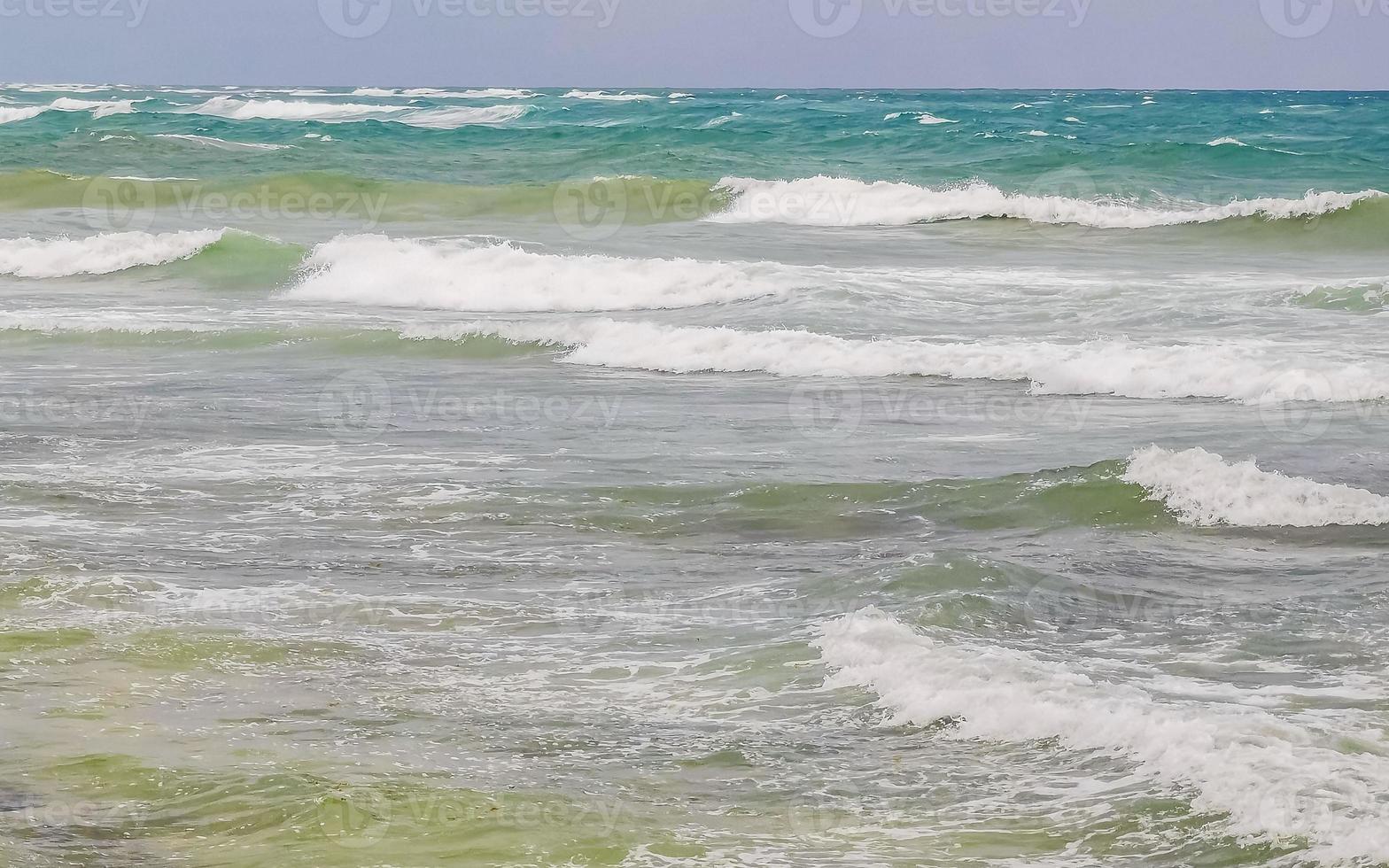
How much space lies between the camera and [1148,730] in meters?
4.86

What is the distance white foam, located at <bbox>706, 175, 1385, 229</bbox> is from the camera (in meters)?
24.5

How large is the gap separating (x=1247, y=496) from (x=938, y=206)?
2022 centimetres

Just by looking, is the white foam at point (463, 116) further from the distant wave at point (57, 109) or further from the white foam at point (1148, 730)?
the white foam at point (1148, 730)

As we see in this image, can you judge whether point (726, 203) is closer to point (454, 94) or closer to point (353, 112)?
point (353, 112)

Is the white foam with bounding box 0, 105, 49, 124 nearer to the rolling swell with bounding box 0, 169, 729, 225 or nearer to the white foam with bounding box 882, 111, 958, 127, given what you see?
the rolling swell with bounding box 0, 169, 729, 225

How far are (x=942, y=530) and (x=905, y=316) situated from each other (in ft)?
27.3

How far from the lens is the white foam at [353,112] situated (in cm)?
5481

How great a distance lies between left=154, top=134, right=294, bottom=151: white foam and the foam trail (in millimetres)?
27881

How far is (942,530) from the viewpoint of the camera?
8031 mm

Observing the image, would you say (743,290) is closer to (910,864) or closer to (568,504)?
(568,504)

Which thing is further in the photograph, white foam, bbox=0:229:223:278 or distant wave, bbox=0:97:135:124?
distant wave, bbox=0:97:135:124

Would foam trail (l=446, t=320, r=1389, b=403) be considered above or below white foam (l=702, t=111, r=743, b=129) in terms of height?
below

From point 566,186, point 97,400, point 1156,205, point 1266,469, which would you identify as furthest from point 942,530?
point 566,186

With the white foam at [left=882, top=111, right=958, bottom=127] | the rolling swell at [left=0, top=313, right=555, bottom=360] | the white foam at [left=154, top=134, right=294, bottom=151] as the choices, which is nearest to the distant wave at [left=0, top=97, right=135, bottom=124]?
the white foam at [left=154, top=134, right=294, bottom=151]
